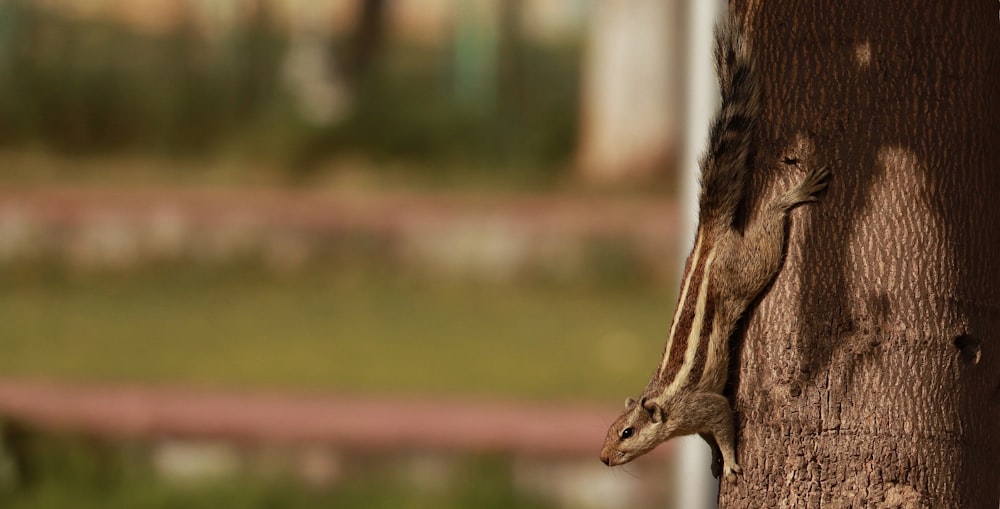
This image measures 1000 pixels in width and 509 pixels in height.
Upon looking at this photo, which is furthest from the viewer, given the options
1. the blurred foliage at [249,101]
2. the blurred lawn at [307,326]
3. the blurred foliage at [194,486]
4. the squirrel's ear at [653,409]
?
the blurred foliage at [249,101]

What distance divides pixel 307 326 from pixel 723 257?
285 centimetres

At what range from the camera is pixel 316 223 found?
4484mm

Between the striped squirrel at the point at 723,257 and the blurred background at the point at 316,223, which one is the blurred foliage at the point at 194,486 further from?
the striped squirrel at the point at 723,257

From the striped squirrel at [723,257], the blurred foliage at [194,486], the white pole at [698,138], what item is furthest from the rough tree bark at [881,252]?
the blurred foliage at [194,486]

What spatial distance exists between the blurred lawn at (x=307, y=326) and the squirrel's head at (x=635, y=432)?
2118 mm

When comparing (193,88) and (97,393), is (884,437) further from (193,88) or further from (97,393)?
(193,88)

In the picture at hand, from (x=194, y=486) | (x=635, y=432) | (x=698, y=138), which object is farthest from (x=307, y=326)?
(x=635, y=432)

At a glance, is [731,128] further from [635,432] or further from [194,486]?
[194,486]

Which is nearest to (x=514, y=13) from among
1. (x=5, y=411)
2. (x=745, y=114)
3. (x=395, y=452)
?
(x=395, y=452)

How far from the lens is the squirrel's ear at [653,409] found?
2.00 meters

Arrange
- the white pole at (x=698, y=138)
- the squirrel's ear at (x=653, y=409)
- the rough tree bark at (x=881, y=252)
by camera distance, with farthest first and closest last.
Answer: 1. the white pole at (x=698, y=138)
2. the squirrel's ear at (x=653, y=409)
3. the rough tree bark at (x=881, y=252)

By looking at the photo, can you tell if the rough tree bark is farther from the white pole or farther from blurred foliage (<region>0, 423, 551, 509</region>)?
blurred foliage (<region>0, 423, 551, 509</region>)

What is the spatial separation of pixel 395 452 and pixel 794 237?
2148 mm

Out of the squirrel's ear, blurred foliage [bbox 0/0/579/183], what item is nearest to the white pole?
the squirrel's ear
